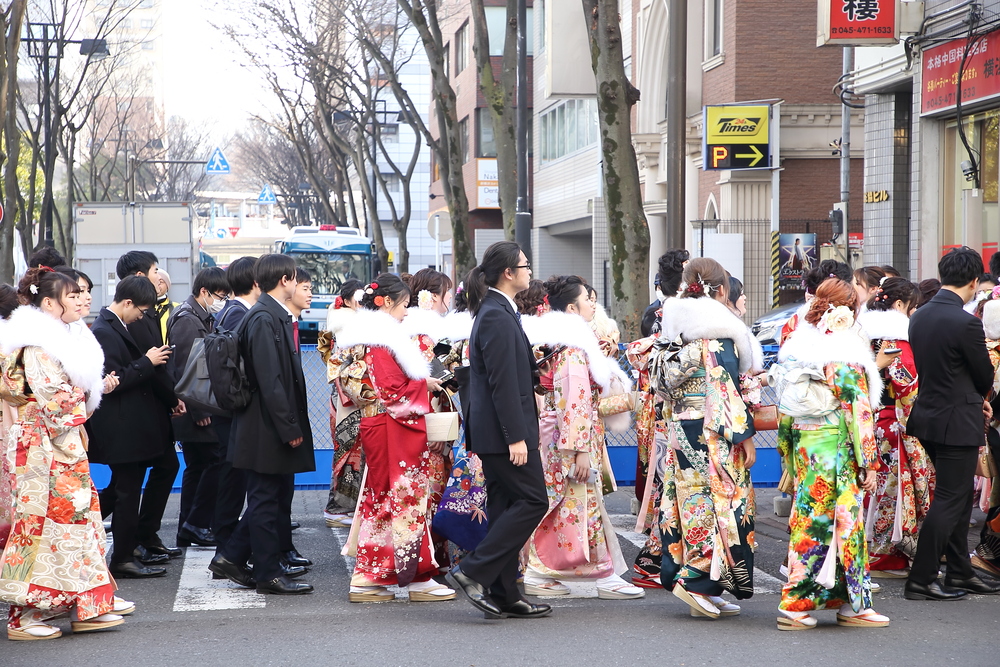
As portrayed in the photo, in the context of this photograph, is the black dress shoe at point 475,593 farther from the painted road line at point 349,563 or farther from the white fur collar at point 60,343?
the white fur collar at point 60,343

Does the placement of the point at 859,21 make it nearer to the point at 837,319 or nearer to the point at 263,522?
the point at 837,319

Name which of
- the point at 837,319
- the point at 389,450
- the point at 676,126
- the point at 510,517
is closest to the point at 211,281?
the point at 389,450

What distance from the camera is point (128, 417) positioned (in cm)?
685

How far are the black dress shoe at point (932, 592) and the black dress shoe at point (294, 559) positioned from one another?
3620mm

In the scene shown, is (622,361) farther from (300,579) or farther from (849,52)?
(849,52)

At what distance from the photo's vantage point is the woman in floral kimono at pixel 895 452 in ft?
21.5

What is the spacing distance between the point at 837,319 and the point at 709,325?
24.9 inches

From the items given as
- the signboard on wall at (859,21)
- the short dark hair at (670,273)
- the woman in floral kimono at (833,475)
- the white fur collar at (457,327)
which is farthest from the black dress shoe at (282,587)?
the signboard on wall at (859,21)

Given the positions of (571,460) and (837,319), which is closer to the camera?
(837,319)

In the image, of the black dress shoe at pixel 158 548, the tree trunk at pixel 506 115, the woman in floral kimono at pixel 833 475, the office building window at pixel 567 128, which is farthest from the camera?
the office building window at pixel 567 128

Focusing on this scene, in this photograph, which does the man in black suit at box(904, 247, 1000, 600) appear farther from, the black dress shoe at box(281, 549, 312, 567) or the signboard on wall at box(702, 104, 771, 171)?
the signboard on wall at box(702, 104, 771, 171)

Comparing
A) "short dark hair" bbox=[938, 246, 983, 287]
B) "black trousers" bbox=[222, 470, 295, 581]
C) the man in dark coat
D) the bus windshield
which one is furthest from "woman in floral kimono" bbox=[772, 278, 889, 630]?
the bus windshield

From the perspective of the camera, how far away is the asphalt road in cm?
518

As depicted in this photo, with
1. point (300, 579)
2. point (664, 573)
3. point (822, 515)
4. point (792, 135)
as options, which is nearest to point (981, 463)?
point (822, 515)
